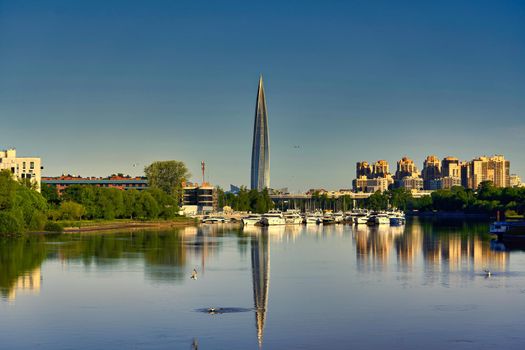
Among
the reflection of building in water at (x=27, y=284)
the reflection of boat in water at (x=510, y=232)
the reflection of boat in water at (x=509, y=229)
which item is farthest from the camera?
the reflection of boat in water at (x=509, y=229)

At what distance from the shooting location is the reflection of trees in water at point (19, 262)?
164ft

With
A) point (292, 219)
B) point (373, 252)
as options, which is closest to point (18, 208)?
point (373, 252)

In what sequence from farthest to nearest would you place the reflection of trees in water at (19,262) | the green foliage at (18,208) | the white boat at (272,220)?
the white boat at (272,220) < the green foliage at (18,208) < the reflection of trees in water at (19,262)

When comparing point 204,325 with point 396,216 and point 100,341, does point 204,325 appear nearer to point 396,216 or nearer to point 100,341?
point 100,341

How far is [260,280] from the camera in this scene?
2119 inches

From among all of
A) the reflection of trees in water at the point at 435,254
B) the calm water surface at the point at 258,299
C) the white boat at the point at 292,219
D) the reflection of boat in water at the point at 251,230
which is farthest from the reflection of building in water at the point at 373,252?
the white boat at the point at 292,219

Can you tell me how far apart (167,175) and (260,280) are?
122 meters

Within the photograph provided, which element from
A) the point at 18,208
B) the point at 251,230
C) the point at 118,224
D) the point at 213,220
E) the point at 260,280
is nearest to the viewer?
the point at 260,280

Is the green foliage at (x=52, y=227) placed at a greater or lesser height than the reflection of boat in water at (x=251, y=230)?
greater

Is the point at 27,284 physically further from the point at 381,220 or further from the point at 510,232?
the point at 381,220

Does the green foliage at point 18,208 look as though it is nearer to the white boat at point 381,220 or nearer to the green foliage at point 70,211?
the green foliage at point 70,211

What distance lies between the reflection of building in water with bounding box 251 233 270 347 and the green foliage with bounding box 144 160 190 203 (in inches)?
3279

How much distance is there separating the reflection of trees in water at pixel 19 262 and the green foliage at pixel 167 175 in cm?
8436

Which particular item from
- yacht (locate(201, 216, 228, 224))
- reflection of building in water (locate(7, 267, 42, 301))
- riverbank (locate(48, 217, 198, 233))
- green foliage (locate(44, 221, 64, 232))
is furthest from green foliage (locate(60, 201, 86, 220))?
reflection of building in water (locate(7, 267, 42, 301))
